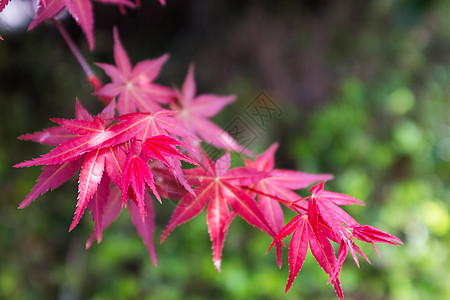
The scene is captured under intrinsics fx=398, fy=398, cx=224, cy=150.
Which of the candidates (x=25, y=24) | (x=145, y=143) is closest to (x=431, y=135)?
(x=145, y=143)

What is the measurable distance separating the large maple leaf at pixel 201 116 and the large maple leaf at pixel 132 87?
0.21ft

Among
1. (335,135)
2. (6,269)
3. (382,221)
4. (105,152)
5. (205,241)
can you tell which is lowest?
(6,269)

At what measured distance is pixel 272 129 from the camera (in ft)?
9.10

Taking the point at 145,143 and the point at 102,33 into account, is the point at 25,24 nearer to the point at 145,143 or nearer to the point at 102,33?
the point at 102,33

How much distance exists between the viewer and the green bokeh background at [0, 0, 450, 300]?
7.04ft

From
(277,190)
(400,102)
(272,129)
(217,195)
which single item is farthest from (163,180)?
(400,102)

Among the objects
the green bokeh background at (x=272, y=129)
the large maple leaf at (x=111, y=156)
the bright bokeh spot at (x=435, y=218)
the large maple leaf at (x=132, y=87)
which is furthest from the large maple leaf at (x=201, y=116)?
the bright bokeh spot at (x=435, y=218)

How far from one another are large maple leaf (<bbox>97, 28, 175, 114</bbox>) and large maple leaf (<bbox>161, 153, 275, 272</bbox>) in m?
0.20

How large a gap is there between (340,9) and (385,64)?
0.59 meters

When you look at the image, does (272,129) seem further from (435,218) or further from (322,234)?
(322,234)

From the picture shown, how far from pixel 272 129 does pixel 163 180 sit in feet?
6.94

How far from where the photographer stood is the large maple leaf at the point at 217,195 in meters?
0.73

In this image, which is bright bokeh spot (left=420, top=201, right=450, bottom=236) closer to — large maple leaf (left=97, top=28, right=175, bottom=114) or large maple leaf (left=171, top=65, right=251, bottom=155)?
large maple leaf (left=171, top=65, right=251, bottom=155)

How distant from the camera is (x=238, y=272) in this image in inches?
81.0
